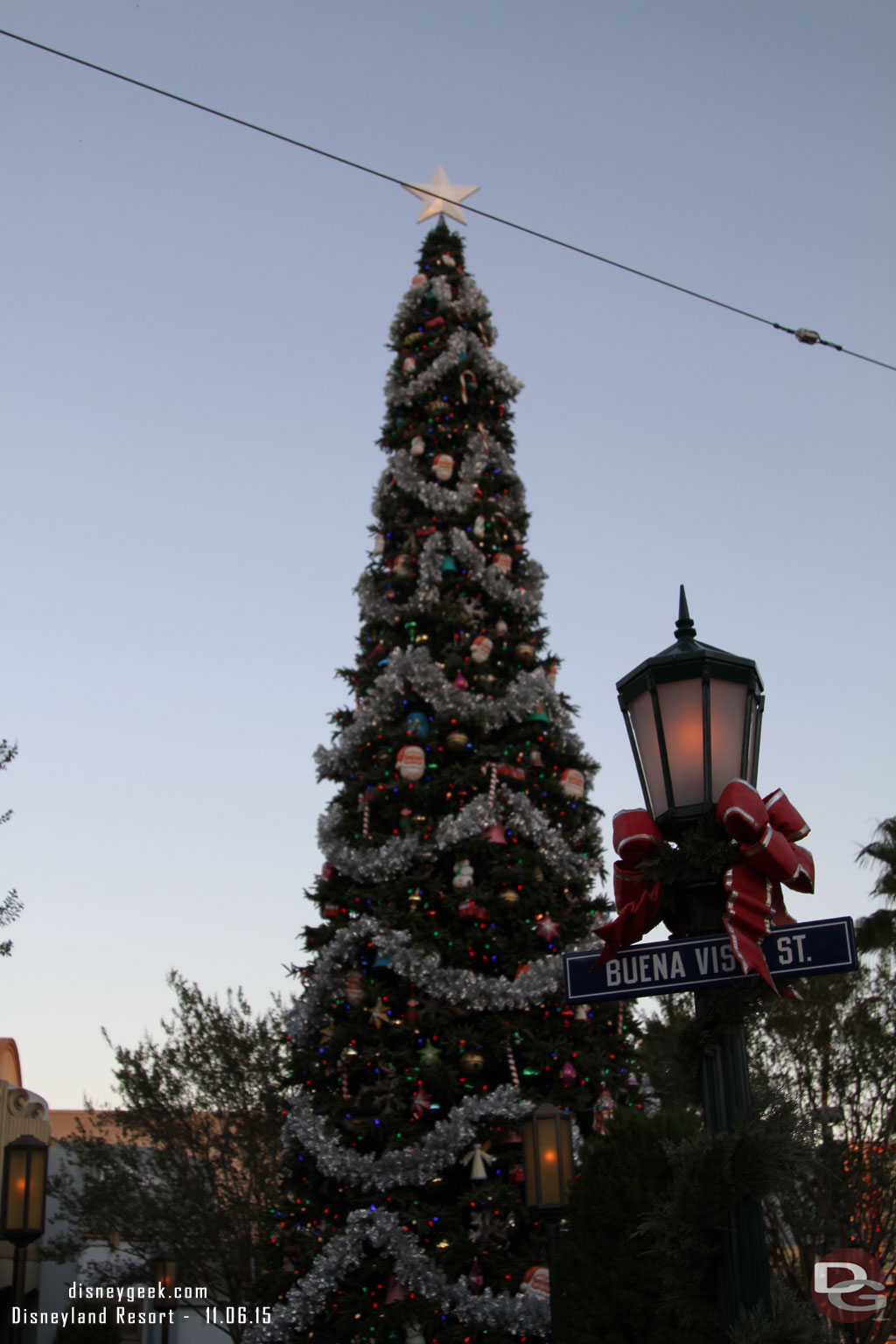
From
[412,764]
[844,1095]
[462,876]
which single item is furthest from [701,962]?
[844,1095]

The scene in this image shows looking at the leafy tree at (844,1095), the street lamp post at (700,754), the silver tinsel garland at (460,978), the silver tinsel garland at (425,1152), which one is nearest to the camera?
the street lamp post at (700,754)

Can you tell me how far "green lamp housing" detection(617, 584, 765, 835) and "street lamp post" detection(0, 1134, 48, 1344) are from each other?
8384mm

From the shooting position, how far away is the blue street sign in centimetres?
385

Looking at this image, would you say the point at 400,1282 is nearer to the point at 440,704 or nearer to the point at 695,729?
the point at 440,704

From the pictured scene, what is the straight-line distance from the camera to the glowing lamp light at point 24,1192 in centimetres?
1053

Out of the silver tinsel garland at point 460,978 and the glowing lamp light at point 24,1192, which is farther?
the silver tinsel garland at point 460,978

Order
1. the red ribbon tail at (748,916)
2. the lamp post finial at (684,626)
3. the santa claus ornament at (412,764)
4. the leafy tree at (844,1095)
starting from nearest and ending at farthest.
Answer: the red ribbon tail at (748,916) < the lamp post finial at (684,626) < the santa claus ornament at (412,764) < the leafy tree at (844,1095)

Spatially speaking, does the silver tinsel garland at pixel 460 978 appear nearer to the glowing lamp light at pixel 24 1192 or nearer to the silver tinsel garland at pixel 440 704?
the silver tinsel garland at pixel 440 704

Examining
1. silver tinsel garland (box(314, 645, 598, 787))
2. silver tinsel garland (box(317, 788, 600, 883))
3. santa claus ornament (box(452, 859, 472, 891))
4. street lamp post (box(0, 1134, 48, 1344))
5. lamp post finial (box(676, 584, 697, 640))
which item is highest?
silver tinsel garland (box(314, 645, 598, 787))

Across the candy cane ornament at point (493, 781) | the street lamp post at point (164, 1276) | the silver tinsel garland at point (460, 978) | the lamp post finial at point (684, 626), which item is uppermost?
the candy cane ornament at point (493, 781)

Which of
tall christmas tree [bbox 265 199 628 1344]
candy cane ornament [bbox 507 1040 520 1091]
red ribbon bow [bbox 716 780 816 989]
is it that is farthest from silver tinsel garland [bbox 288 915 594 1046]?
red ribbon bow [bbox 716 780 816 989]

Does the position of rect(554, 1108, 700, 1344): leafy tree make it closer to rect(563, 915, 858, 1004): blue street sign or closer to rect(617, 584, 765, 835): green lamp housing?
rect(563, 915, 858, 1004): blue street sign

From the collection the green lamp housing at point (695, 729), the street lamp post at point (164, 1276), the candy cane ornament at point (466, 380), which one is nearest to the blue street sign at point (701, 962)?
the green lamp housing at point (695, 729)

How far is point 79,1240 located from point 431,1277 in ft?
52.4
